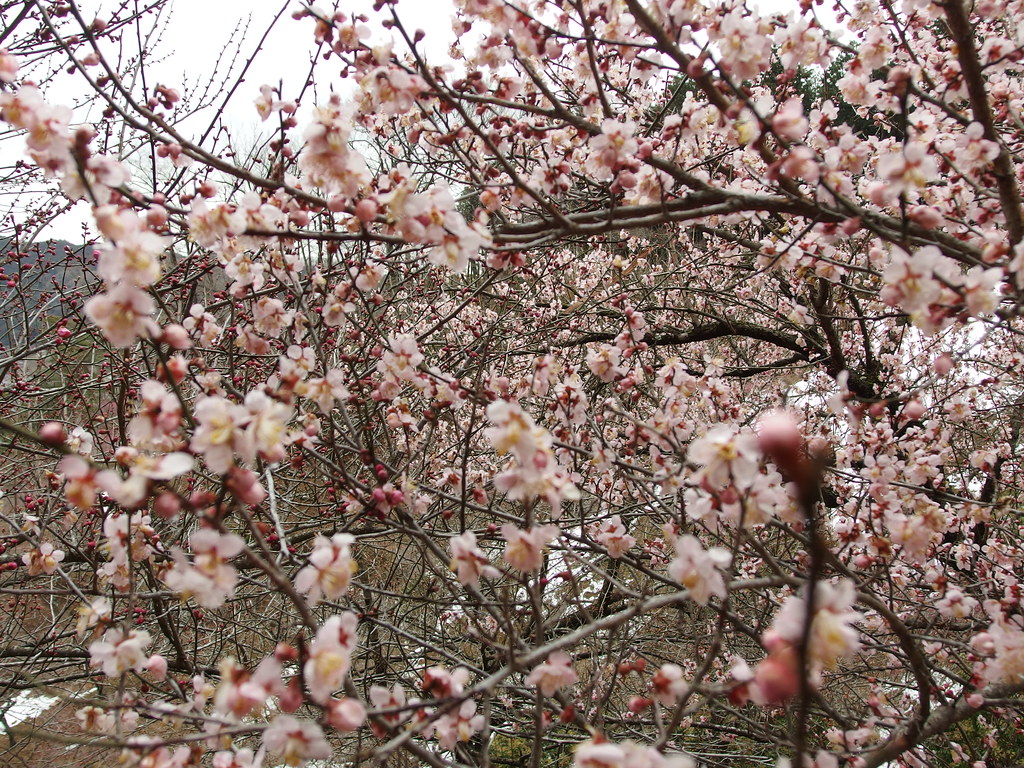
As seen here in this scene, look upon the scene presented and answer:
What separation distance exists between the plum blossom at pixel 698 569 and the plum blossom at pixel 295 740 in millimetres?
798

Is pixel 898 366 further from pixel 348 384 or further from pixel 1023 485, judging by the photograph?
pixel 348 384

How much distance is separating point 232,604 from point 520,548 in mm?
3598

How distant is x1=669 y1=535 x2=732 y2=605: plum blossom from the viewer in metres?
1.30

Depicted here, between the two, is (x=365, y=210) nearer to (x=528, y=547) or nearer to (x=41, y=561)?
(x=528, y=547)

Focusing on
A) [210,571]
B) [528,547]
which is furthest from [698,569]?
[210,571]

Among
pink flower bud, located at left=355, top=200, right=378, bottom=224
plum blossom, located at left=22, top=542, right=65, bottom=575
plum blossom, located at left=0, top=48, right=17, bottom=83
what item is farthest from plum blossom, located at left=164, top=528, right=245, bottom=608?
plum blossom, located at left=0, top=48, right=17, bottom=83

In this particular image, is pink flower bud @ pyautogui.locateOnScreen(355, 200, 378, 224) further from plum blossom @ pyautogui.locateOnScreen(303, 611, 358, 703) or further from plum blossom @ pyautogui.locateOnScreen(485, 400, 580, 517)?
plum blossom @ pyautogui.locateOnScreen(303, 611, 358, 703)

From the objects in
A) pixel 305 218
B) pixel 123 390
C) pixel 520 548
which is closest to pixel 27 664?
pixel 123 390

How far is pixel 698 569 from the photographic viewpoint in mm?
1334

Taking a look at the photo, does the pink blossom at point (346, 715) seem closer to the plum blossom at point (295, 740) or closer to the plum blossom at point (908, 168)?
the plum blossom at point (295, 740)

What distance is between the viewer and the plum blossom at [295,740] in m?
1.20

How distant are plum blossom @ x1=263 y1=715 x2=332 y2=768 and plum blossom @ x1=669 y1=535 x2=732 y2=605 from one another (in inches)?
31.4

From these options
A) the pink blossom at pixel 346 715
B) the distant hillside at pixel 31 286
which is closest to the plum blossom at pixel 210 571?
the pink blossom at pixel 346 715

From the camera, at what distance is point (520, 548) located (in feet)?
5.00
